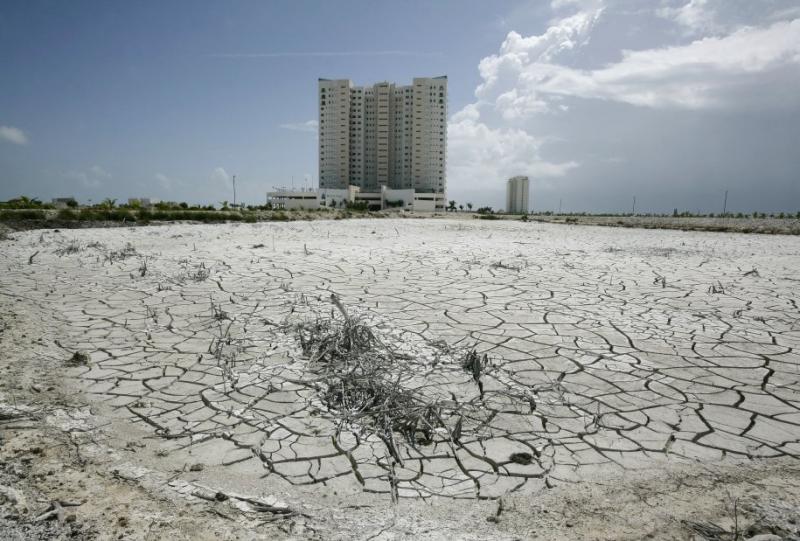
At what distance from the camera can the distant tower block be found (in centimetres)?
7700

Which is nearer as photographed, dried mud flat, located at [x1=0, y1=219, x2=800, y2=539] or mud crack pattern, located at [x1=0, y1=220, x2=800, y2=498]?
dried mud flat, located at [x1=0, y1=219, x2=800, y2=539]

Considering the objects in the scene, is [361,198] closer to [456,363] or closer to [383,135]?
[383,135]

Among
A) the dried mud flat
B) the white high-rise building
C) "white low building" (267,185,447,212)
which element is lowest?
the dried mud flat

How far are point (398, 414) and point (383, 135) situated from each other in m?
72.2

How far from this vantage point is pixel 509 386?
299cm

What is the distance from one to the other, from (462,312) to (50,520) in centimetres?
361

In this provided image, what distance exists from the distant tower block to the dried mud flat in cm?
7416

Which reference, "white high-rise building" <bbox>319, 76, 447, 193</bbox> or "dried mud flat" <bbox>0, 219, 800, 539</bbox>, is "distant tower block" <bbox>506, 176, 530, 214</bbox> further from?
"dried mud flat" <bbox>0, 219, 800, 539</bbox>

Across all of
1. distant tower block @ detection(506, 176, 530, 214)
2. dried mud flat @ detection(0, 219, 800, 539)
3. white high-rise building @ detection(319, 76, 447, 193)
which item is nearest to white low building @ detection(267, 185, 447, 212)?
white high-rise building @ detection(319, 76, 447, 193)

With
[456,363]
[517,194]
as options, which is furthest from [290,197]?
[456,363]

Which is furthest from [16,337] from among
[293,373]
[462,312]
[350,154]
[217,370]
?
[350,154]

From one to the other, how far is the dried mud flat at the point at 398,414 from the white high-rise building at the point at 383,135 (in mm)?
65862

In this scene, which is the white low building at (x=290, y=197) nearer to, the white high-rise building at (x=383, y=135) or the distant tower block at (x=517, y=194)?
the white high-rise building at (x=383, y=135)

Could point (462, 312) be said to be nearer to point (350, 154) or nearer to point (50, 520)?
point (50, 520)
